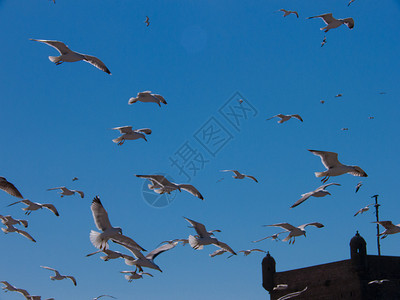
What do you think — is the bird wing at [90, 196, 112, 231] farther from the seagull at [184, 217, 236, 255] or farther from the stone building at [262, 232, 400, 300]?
the stone building at [262, 232, 400, 300]

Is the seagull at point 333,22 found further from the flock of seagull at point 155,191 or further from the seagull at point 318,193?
the seagull at point 318,193

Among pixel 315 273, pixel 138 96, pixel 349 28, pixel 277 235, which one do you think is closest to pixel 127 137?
pixel 138 96

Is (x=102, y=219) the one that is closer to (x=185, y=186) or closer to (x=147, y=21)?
(x=185, y=186)

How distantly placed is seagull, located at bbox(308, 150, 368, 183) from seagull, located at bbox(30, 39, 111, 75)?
826 cm

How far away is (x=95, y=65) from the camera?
2173cm

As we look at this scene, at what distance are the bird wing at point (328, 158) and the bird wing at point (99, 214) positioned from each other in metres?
7.28

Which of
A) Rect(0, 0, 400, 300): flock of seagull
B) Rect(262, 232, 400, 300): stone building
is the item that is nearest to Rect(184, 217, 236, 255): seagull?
Rect(0, 0, 400, 300): flock of seagull

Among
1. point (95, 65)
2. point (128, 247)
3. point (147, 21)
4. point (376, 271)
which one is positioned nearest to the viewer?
point (128, 247)

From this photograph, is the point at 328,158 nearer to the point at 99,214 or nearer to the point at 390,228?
the point at 99,214

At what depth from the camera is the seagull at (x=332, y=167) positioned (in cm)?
1998

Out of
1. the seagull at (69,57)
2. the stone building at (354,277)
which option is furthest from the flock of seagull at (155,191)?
the stone building at (354,277)

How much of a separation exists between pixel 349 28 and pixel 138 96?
9007 mm

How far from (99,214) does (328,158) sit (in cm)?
799

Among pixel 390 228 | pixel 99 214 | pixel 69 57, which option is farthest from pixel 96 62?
pixel 390 228
